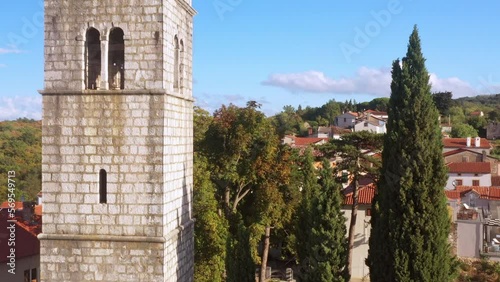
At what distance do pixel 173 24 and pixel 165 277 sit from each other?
525cm

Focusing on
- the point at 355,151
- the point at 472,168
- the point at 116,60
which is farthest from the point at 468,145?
the point at 116,60

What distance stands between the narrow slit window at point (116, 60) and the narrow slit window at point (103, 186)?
2007 mm

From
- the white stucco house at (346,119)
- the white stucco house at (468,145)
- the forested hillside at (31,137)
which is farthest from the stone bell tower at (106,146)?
the white stucco house at (346,119)

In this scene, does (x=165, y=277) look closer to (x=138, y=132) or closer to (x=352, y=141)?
(x=138, y=132)

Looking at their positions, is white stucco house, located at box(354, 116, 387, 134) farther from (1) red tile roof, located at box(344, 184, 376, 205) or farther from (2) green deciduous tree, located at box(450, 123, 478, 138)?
(1) red tile roof, located at box(344, 184, 376, 205)

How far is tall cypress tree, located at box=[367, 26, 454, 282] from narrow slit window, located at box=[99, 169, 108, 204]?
833 centimetres

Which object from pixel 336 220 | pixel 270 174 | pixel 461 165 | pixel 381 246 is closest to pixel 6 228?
pixel 270 174

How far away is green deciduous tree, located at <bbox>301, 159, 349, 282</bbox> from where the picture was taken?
16422 mm

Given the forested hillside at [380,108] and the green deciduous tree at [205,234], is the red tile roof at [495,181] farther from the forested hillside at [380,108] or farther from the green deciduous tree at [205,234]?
the green deciduous tree at [205,234]

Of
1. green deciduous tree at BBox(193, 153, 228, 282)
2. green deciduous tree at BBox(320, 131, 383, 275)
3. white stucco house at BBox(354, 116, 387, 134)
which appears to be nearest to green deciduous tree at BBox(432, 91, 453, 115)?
white stucco house at BBox(354, 116, 387, 134)

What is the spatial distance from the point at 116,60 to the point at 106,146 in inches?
92.4

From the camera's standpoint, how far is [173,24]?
11.1m

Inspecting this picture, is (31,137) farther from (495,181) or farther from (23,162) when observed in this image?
(495,181)

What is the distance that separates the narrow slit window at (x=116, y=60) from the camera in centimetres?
1151
